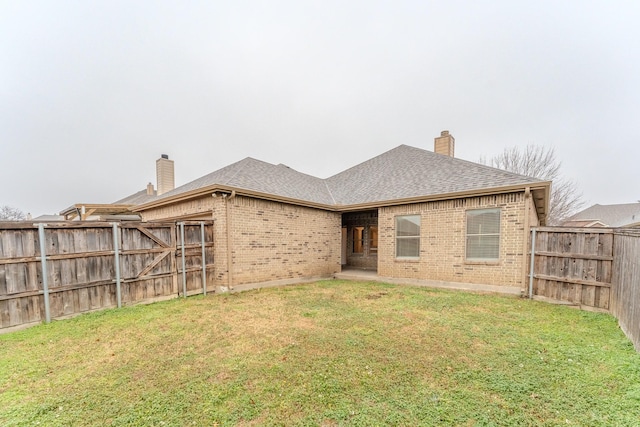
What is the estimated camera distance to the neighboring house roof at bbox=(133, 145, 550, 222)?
7586mm

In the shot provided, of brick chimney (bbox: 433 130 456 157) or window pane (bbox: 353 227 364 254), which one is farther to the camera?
brick chimney (bbox: 433 130 456 157)

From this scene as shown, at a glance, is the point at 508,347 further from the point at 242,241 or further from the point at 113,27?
the point at 113,27

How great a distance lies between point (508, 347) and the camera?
146 inches

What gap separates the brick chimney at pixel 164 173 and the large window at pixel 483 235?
661 inches

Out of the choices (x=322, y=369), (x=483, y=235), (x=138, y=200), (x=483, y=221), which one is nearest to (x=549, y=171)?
(x=483, y=221)

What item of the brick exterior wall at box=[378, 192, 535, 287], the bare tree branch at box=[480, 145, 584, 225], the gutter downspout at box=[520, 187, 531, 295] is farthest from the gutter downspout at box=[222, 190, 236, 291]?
the bare tree branch at box=[480, 145, 584, 225]

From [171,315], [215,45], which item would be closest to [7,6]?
[215,45]

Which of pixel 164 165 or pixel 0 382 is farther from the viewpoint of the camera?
pixel 164 165

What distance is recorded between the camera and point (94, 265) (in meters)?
5.45

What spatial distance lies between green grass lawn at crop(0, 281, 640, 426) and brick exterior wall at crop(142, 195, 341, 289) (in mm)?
2382

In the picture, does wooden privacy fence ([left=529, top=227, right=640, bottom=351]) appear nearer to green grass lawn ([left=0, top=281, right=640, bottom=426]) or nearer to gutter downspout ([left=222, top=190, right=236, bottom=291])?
green grass lawn ([left=0, top=281, right=640, bottom=426])

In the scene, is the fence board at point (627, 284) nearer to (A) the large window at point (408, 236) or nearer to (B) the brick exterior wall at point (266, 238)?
(A) the large window at point (408, 236)

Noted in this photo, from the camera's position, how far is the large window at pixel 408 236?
8.81m

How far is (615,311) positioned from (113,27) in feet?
55.1
